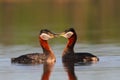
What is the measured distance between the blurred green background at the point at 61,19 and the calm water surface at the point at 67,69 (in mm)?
4406

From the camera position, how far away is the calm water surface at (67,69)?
2203cm

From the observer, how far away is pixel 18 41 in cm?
3306

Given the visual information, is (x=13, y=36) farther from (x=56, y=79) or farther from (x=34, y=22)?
(x=56, y=79)

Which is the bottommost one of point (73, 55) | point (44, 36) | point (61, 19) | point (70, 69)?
point (70, 69)

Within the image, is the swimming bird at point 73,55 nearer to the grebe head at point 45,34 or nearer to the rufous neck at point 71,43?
the rufous neck at point 71,43

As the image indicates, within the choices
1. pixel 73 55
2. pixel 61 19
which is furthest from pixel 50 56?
pixel 61 19

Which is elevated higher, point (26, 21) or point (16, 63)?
point (26, 21)

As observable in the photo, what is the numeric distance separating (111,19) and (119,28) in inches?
275

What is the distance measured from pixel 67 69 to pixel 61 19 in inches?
911

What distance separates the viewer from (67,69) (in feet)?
77.7

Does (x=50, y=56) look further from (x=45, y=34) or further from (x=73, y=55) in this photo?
(x=45, y=34)

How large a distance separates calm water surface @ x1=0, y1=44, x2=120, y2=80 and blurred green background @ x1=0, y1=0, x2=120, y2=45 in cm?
441

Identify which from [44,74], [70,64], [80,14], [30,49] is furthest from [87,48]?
[80,14]

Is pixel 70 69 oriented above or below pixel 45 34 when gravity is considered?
below
